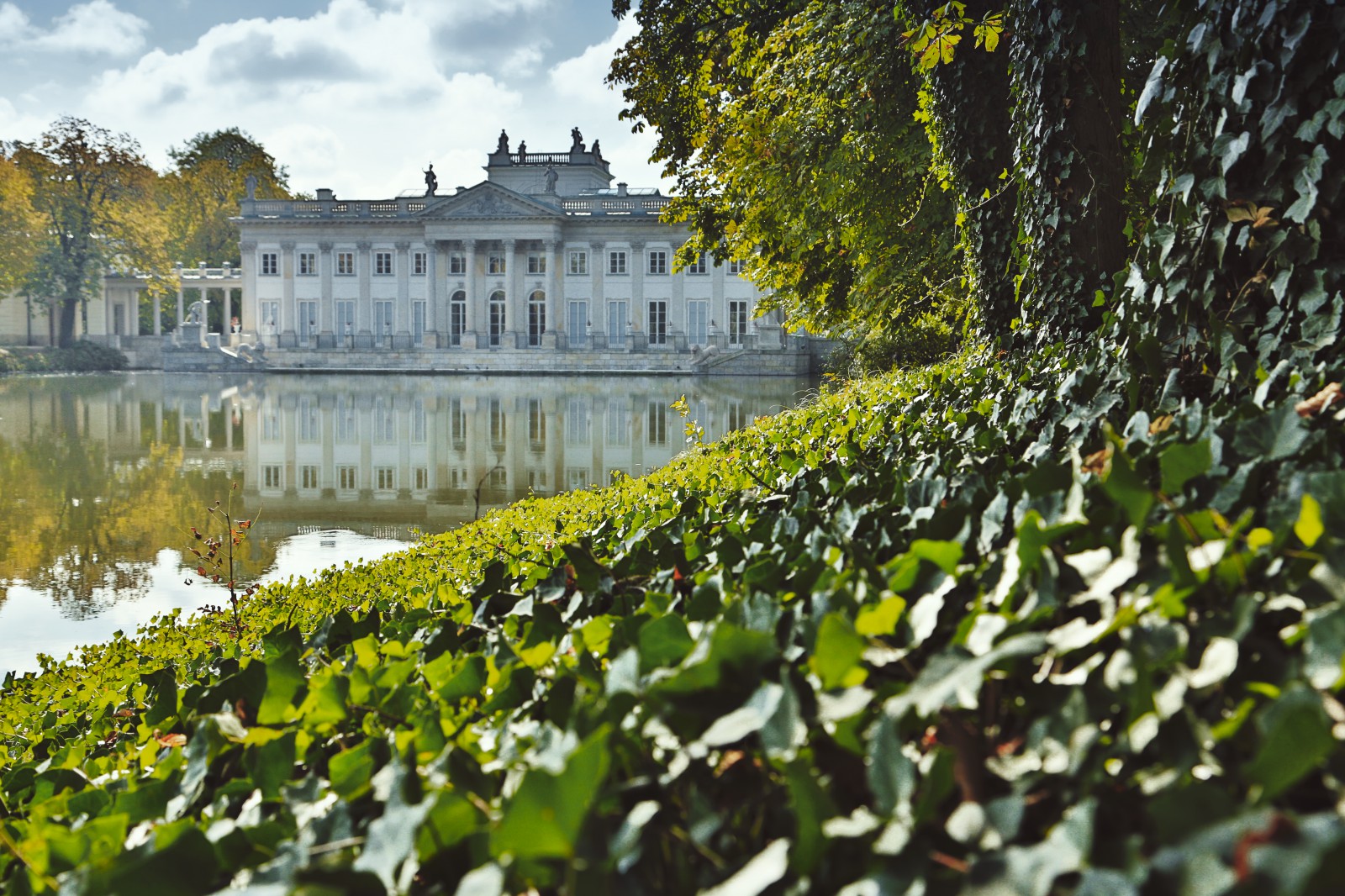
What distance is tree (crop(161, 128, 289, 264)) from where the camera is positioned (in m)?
64.7

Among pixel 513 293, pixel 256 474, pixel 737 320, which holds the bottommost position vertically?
pixel 256 474

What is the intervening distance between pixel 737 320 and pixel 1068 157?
5219 cm

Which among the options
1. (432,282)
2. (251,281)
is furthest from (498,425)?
(251,281)

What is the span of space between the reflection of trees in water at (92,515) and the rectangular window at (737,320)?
1658 inches

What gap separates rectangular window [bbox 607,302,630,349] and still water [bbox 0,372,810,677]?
27.4 m

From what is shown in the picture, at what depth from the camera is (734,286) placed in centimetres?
5750

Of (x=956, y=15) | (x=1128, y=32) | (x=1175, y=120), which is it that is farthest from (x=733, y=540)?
(x=1128, y=32)

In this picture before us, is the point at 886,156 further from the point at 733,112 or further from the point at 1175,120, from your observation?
the point at 1175,120

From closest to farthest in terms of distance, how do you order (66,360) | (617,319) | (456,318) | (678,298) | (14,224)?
(14,224) < (66,360) < (678,298) < (617,319) < (456,318)

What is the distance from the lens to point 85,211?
5278 centimetres

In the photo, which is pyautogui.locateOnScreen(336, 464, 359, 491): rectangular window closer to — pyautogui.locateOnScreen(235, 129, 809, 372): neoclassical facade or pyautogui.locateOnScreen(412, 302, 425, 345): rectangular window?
pyautogui.locateOnScreen(235, 129, 809, 372): neoclassical facade

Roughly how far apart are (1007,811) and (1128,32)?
11957mm

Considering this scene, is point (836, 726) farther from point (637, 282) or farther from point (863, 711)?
point (637, 282)

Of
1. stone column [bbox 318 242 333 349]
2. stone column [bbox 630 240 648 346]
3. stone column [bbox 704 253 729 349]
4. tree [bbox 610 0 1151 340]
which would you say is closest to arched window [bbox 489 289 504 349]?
stone column [bbox 630 240 648 346]
